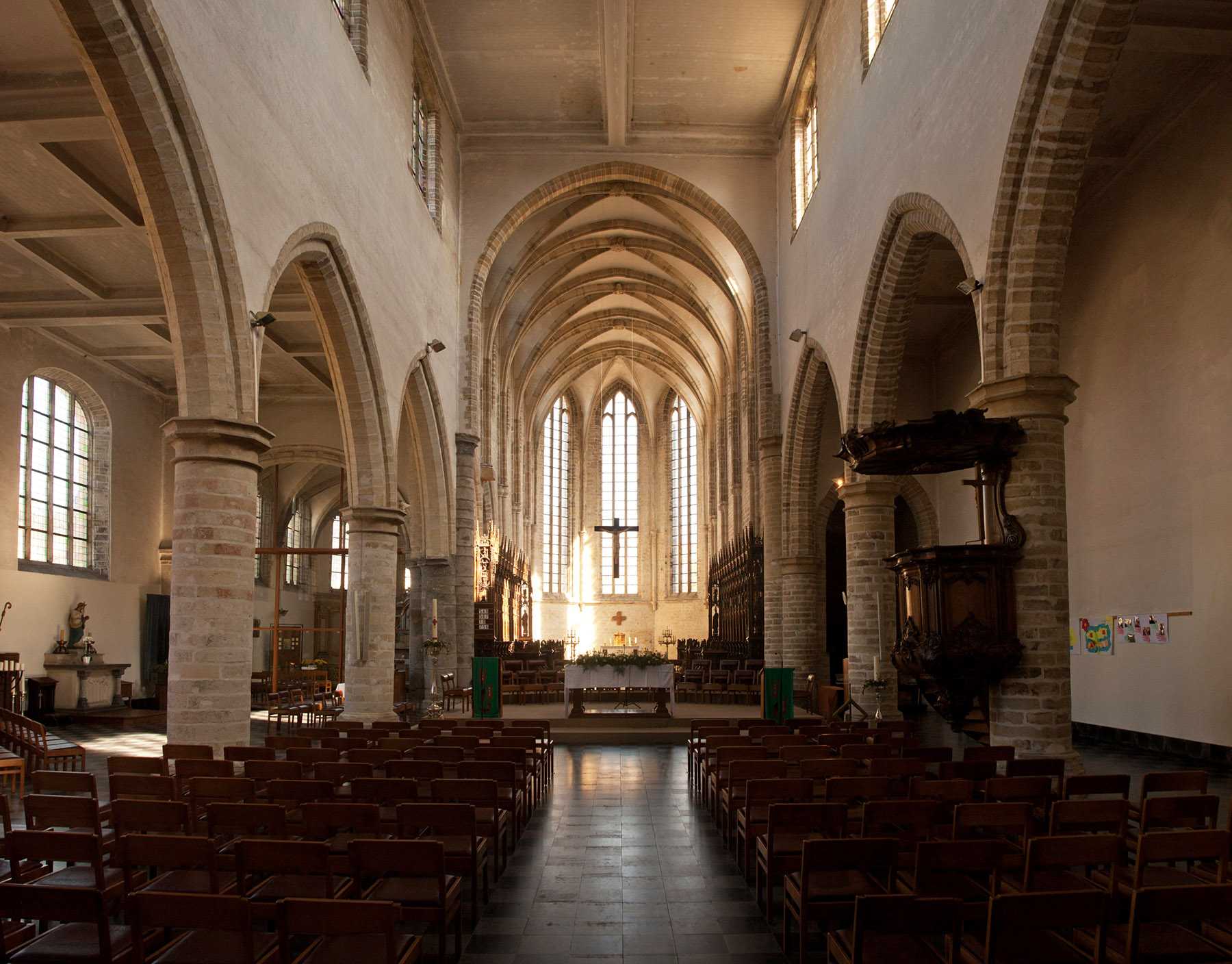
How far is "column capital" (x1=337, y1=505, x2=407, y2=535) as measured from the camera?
1510 cm

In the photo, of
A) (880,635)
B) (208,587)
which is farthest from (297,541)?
(208,587)

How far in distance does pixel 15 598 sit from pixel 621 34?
45.9ft

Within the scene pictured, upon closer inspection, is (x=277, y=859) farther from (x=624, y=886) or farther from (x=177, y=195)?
(x=177, y=195)

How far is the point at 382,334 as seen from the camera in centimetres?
1523

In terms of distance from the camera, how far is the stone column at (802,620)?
2019 cm

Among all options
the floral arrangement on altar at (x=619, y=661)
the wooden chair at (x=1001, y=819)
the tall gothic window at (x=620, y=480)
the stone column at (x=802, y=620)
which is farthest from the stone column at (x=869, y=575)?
the tall gothic window at (x=620, y=480)

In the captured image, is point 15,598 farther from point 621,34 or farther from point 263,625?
point 621,34

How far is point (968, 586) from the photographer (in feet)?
28.2

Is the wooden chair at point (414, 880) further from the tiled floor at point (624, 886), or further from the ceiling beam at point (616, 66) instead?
the ceiling beam at point (616, 66)

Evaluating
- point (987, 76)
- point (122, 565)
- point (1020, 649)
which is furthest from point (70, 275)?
point (1020, 649)

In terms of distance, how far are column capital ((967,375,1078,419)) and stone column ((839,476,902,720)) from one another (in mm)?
5920

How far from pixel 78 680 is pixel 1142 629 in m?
17.2

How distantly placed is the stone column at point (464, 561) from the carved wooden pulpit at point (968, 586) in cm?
1373

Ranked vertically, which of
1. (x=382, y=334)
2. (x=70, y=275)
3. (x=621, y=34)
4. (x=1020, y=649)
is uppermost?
(x=621, y=34)
